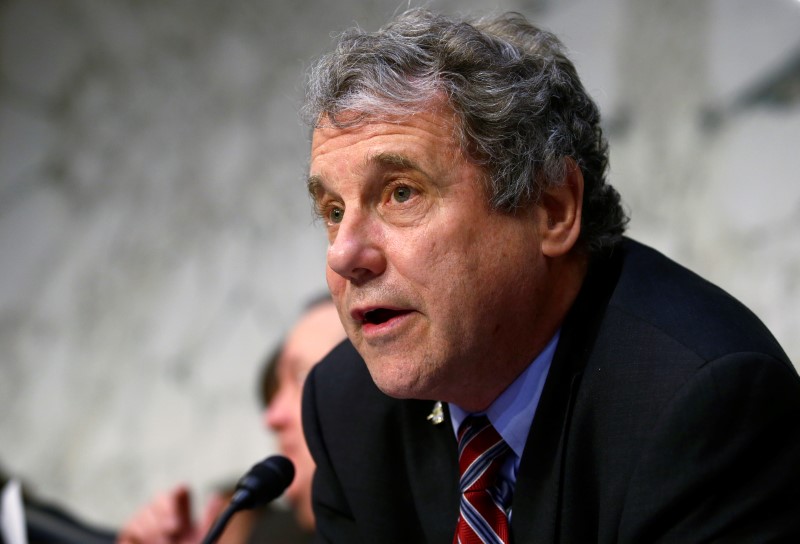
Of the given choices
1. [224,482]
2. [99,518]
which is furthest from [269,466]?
[99,518]

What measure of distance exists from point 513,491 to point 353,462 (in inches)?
13.6

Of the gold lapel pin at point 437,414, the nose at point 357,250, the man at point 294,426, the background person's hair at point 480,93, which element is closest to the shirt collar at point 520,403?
the gold lapel pin at point 437,414

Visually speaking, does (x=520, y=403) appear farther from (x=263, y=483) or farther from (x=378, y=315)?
(x=263, y=483)

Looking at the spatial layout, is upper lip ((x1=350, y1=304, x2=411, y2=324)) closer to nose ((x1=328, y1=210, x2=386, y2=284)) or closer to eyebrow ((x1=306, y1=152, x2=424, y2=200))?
nose ((x1=328, y1=210, x2=386, y2=284))

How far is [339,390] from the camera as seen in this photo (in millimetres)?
1944

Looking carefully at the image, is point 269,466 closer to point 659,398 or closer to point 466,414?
point 466,414

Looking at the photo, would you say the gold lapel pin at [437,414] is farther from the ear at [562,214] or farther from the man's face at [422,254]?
the ear at [562,214]

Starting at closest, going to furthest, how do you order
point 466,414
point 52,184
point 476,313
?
point 476,313, point 466,414, point 52,184

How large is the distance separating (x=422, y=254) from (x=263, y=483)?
531 mm

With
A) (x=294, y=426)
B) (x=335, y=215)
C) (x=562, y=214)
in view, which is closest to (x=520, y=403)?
(x=562, y=214)

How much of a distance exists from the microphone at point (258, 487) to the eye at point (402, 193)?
57 cm

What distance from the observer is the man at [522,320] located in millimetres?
1396

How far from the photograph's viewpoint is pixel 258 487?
1.71 m

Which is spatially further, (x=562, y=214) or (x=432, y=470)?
(x=432, y=470)
